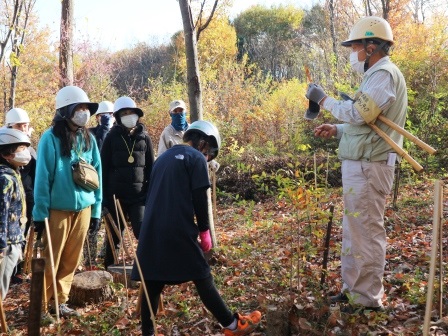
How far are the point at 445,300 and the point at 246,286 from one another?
5.78ft

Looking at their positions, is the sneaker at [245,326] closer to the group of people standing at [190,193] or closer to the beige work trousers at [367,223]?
the group of people standing at [190,193]

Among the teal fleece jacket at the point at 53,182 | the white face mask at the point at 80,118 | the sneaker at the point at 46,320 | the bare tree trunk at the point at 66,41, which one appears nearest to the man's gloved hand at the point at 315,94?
the white face mask at the point at 80,118

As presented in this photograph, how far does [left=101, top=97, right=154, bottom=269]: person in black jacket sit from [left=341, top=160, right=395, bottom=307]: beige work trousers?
263 cm

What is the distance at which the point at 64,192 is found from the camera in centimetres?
446

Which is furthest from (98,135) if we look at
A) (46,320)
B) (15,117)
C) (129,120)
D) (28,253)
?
(46,320)

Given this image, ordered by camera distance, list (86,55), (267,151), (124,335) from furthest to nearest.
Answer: (86,55), (267,151), (124,335)

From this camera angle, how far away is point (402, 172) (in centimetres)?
1090

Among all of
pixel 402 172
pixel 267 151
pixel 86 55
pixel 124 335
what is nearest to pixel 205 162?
pixel 124 335

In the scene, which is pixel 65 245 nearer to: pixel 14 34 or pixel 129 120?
pixel 129 120

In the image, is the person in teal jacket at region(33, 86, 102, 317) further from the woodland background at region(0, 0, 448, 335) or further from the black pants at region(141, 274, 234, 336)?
the black pants at region(141, 274, 234, 336)

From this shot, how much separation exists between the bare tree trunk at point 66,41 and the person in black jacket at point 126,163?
5.30m

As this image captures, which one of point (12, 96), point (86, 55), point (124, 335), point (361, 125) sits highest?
point (86, 55)

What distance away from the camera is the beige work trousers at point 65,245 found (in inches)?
177

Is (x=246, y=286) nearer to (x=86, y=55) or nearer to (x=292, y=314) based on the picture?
(x=292, y=314)
